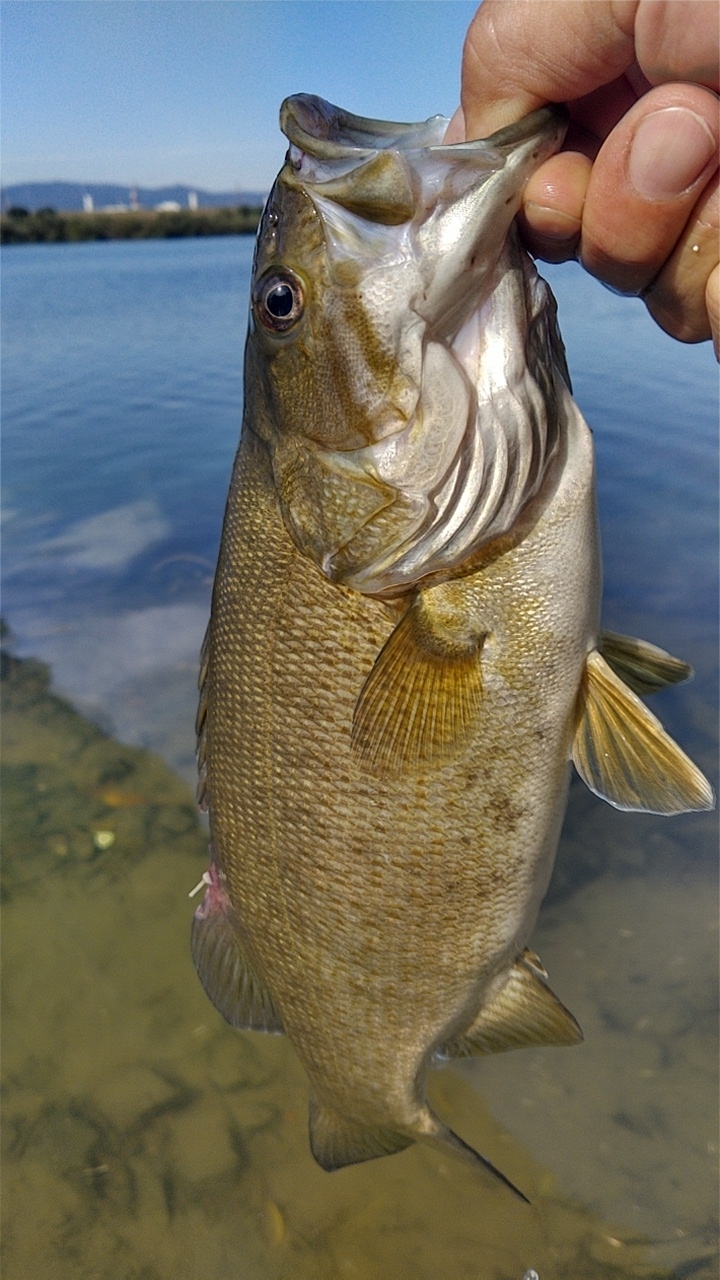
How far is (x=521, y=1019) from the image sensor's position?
87.1 inches

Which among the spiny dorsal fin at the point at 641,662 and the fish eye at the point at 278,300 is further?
the spiny dorsal fin at the point at 641,662

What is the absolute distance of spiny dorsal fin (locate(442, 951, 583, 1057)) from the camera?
217cm

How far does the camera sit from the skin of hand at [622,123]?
59.8 inches

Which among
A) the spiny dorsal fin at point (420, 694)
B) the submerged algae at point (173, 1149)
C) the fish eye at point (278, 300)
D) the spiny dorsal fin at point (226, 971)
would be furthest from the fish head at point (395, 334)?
the submerged algae at point (173, 1149)

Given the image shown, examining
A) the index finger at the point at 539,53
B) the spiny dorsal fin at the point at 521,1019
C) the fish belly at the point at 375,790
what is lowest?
the spiny dorsal fin at the point at 521,1019

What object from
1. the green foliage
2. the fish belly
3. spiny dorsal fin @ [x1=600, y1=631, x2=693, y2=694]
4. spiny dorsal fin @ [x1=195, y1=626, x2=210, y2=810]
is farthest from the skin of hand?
the green foliage

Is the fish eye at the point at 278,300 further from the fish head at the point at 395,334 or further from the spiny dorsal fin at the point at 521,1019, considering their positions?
the spiny dorsal fin at the point at 521,1019

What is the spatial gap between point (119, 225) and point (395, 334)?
56.2m

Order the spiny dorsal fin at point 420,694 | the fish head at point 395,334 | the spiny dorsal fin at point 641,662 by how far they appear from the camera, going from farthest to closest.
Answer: the spiny dorsal fin at point 641,662 → the spiny dorsal fin at point 420,694 → the fish head at point 395,334

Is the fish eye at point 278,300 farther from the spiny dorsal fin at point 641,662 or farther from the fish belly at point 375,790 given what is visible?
the spiny dorsal fin at point 641,662

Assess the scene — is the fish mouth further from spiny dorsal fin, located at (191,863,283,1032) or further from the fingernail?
spiny dorsal fin, located at (191,863,283,1032)

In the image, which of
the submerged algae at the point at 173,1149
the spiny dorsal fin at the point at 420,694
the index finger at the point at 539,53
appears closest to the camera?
the index finger at the point at 539,53

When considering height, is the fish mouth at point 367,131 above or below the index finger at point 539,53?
below

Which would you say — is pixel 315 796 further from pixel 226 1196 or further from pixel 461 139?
pixel 226 1196
